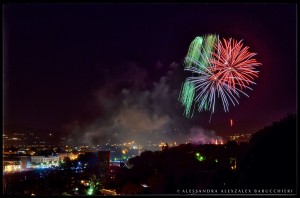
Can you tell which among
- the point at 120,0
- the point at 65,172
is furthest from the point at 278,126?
the point at 65,172

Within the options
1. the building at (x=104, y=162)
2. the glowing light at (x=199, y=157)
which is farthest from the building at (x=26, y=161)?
the glowing light at (x=199, y=157)

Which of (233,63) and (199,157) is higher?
(233,63)

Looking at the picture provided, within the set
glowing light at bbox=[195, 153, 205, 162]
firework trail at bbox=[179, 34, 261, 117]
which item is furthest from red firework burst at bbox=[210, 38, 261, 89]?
glowing light at bbox=[195, 153, 205, 162]

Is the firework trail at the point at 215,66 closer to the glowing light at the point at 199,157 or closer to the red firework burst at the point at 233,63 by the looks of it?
the red firework burst at the point at 233,63

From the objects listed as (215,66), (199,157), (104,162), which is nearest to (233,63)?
(215,66)

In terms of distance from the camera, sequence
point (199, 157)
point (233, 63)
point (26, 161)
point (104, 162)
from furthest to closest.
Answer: point (104, 162), point (199, 157), point (26, 161), point (233, 63)

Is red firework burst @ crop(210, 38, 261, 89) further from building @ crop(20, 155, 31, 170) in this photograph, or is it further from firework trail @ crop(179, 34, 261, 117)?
building @ crop(20, 155, 31, 170)

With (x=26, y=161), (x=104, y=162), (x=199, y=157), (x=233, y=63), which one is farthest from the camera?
(x=104, y=162)

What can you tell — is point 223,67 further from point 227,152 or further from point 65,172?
point 65,172

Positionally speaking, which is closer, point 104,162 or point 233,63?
point 233,63

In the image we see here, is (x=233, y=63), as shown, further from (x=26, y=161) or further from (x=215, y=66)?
(x=26, y=161)

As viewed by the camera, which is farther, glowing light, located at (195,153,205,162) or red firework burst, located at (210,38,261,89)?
glowing light, located at (195,153,205,162)
